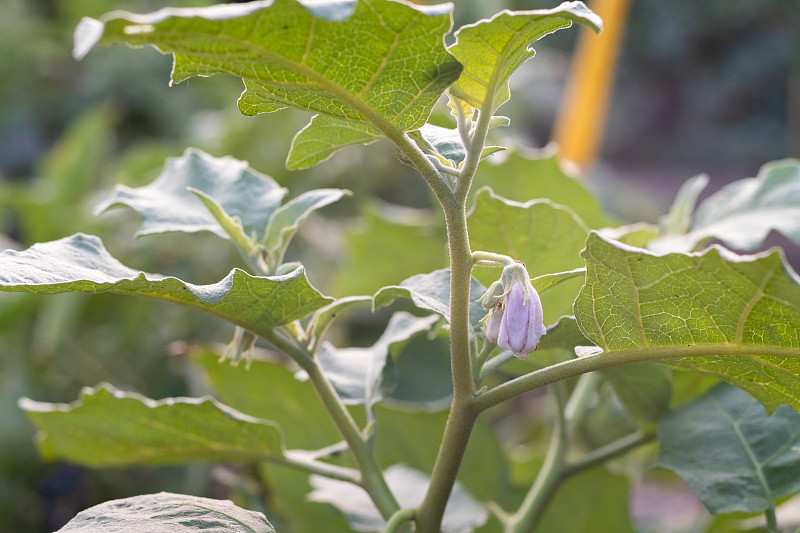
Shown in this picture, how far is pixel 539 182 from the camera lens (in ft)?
2.25

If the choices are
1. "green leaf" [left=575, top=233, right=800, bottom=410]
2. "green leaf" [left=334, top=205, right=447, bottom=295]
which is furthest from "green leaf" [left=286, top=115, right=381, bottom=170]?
"green leaf" [left=334, top=205, right=447, bottom=295]

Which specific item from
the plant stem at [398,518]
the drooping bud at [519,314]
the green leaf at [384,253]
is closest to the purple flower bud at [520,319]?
the drooping bud at [519,314]

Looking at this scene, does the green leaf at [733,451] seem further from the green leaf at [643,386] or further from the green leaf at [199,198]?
the green leaf at [199,198]

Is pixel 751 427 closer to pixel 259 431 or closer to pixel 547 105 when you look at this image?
pixel 259 431

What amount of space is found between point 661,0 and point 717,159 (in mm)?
1385

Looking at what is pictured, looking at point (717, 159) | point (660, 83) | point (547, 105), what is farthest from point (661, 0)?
point (547, 105)

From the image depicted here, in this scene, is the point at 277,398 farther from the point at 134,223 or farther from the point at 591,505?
the point at 134,223

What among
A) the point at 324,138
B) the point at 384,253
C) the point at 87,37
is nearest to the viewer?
the point at 87,37

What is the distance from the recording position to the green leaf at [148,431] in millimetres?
454

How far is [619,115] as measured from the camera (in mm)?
6781

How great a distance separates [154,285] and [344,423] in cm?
13

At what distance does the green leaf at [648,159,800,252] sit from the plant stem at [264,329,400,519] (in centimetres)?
23

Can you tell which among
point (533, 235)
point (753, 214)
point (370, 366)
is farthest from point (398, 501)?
point (753, 214)

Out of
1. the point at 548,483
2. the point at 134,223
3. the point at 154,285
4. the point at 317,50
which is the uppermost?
the point at 317,50
